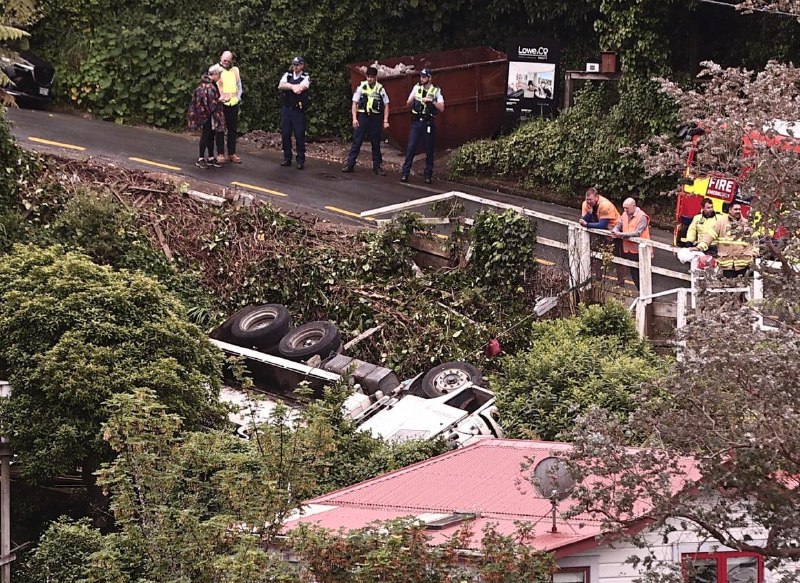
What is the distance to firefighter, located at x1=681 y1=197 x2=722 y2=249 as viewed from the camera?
2347cm

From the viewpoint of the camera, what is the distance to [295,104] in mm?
31125

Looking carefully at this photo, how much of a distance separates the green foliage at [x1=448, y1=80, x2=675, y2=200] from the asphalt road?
56cm

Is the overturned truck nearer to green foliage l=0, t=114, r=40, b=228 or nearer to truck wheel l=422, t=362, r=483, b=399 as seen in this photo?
truck wheel l=422, t=362, r=483, b=399

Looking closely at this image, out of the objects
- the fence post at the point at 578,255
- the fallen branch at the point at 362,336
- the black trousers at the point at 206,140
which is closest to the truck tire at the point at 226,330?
the fallen branch at the point at 362,336

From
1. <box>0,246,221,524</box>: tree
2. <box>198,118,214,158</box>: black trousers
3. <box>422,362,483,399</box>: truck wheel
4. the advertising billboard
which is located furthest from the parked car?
<box>422,362,483,399</box>: truck wheel

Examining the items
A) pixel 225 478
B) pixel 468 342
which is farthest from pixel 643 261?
pixel 225 478

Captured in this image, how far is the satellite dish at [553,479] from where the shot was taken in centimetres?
1540

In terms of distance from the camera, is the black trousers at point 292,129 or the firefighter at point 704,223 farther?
the black trousers at point 292,129

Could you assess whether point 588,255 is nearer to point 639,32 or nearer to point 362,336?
point 362,336

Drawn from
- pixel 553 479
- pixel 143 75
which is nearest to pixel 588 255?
pixel 553 479

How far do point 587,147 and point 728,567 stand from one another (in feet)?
51.7

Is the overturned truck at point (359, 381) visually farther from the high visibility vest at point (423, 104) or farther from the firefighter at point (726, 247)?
the high visibility vest at point (423, 104)

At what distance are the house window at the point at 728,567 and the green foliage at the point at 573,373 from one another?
4.77 metres

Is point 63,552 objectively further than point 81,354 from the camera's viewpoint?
No
